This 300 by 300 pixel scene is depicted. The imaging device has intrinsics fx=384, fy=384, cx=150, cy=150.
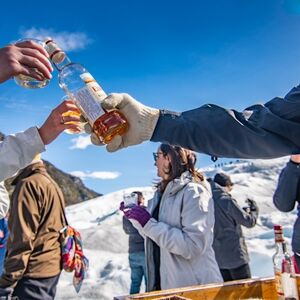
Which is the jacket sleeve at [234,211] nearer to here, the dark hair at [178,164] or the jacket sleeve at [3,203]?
the dark hair at [178,164]

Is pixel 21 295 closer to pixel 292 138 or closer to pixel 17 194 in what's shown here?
pixel 17 194

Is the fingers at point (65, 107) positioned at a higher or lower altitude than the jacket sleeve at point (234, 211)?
higher

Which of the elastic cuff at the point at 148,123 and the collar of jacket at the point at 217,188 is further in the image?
the collar of jacket at the point at 217,188

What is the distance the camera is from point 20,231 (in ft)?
8.02

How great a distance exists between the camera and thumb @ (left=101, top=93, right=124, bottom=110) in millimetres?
1294

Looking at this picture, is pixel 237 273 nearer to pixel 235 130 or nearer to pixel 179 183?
pixel 179 183

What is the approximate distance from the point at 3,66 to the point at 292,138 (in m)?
1.01

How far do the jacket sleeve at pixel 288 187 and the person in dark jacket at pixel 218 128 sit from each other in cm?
156

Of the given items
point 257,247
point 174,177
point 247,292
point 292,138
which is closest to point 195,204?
point 174,177

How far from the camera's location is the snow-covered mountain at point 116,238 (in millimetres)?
5526

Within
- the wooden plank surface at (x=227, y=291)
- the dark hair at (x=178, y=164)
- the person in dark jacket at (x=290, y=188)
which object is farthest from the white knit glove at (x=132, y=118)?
the person in dark jacket at (x=290, y=188)

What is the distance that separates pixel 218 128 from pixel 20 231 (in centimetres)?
168

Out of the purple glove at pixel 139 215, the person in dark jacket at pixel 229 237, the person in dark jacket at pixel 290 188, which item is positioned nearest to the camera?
the purple glove at pixel 139 215

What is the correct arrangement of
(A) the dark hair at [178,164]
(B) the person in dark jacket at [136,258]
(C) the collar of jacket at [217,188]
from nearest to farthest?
1. (A) the dark hair at [178,164]
2. (C) the collar of jacket at [217,188]
3. (B) the person in dark jacket at [136,258]
